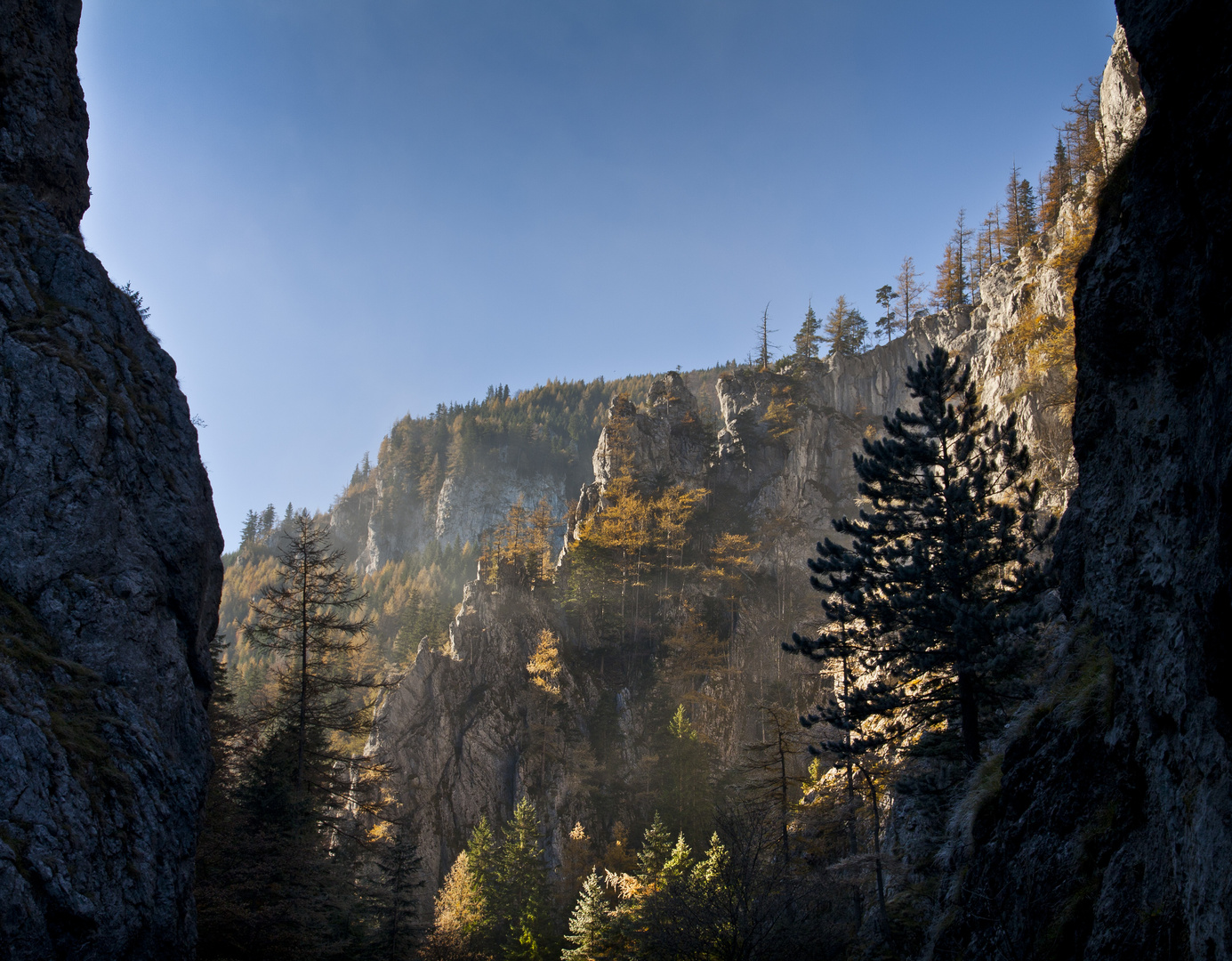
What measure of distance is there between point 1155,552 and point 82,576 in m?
17.9

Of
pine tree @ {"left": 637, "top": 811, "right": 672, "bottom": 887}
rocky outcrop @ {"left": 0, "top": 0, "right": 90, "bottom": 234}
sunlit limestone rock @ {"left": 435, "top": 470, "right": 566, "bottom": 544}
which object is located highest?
sunlit limestone rock @ {"left": 435, "top": 470, "right": 566, "bottom": 544}

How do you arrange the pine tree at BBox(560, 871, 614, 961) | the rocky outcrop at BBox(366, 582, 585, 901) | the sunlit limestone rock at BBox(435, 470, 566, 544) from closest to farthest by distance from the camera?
the pine tree at BBox(560, 871, 614, 961) < the rocky outcrop at BBox(366, 582, 585, 901) < the sunlit limestone rock at BBox(435, 470, 566, 544)

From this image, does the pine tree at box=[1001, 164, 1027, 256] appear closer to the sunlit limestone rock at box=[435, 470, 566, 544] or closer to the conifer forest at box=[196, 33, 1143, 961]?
the conifer forest at box=[196, 33, 1143, 961]

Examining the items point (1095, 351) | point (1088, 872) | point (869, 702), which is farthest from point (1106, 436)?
point (869, 702)

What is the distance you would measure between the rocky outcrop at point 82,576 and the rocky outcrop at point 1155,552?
13440 mm

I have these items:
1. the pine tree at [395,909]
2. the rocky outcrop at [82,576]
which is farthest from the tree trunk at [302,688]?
the pine tree at [395,909]

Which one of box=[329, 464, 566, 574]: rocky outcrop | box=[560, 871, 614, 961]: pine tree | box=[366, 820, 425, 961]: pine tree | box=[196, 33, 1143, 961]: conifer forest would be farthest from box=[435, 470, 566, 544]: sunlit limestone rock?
box=[560, 871, 614, 961]: pine tree

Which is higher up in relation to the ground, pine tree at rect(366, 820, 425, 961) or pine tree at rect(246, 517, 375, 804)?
pine tree at rect(246, 517, 375, 804)

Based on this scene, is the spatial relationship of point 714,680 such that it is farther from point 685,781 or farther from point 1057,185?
point 1057,185

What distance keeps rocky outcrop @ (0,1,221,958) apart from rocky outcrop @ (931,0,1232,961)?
529 inches

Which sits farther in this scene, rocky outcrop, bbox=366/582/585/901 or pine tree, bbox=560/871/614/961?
rocky outcrop, bbox=366/582/585/901

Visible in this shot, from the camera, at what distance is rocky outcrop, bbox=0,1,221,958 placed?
32.3 ft

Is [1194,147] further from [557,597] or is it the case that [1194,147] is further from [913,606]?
[557,597]

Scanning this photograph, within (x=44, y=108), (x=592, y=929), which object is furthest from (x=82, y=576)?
(x=592, y=929)
